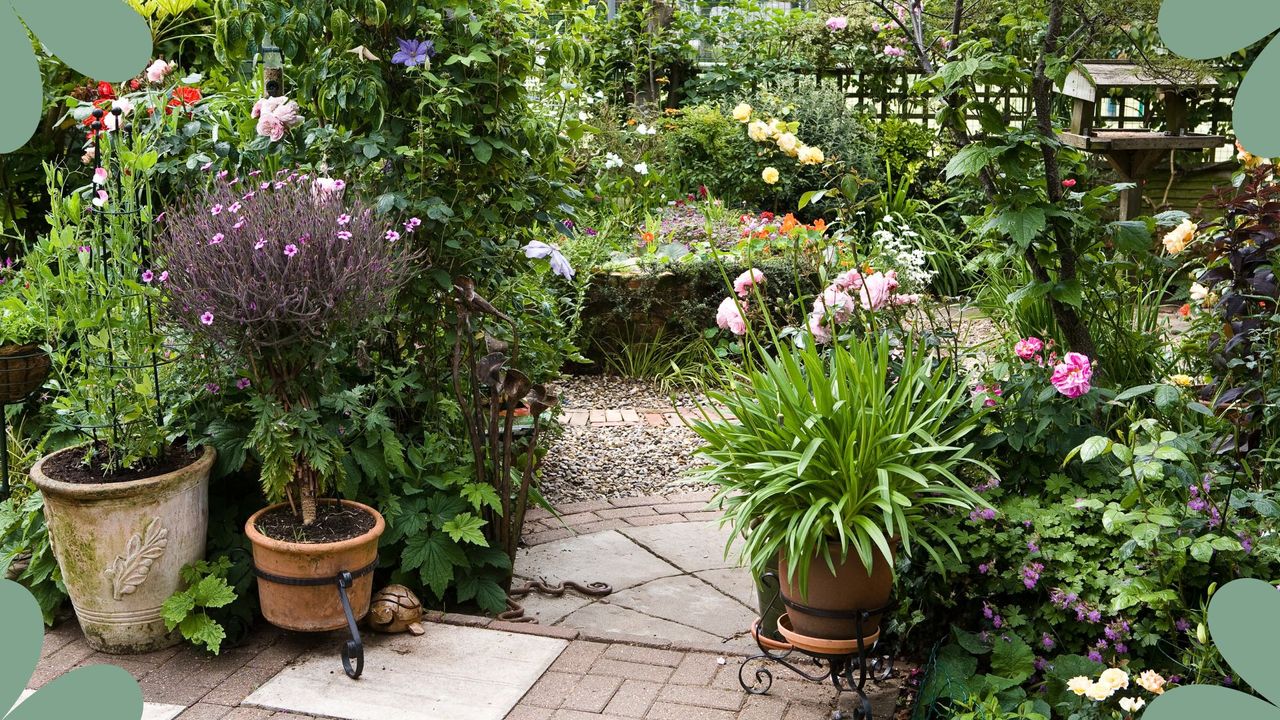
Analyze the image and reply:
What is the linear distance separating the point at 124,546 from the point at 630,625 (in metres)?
1.43

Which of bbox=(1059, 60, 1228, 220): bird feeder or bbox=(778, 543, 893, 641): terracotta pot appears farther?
bbox=(1059, 60, 1228, 220): bird feeder

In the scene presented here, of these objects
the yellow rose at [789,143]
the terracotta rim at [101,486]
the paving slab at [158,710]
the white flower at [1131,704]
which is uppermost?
the yellow rose at [789,143]

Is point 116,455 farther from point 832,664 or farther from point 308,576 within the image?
point 832,664

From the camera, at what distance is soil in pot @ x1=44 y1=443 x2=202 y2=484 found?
305 centimetres

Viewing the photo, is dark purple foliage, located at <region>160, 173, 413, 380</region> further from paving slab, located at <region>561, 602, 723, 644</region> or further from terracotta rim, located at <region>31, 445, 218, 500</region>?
paving slab, located at <region>561, 602, 723, 644</region>

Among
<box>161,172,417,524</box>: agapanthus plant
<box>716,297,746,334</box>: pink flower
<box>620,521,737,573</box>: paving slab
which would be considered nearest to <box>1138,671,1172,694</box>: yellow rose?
<box>716,297,746,334</box>: pink flower

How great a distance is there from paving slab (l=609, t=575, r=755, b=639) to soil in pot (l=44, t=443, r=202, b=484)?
1362mm

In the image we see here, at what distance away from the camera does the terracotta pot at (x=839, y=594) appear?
2660 mm

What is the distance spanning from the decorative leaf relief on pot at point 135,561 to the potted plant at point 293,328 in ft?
0.78

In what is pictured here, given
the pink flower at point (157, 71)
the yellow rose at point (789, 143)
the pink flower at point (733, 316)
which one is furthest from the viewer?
the pink flower at point (157, 71)

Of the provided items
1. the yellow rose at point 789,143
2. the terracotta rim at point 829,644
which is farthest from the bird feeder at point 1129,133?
the terracotta rim at point 829,644

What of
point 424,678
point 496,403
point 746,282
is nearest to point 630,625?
point 424,678

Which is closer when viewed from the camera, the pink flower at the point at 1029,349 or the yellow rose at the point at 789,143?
the pink flower at the point at 1029,349

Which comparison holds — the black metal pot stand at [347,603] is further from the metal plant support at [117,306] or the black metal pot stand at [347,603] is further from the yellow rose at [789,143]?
the yellow rose at [789,143]
